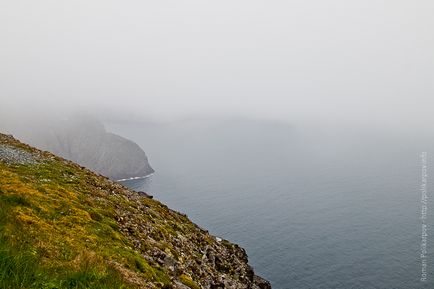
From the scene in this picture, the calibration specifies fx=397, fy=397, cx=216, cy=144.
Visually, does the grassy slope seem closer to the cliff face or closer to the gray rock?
the cliff face

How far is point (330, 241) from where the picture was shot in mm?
165875

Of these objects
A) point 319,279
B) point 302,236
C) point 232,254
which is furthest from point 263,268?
point 232,254

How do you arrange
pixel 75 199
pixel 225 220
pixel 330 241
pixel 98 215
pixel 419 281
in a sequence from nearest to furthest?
pixel 98 215 < pixel 75 199 < pixel 419 281 < pixel 330 241 < pixel 225 220

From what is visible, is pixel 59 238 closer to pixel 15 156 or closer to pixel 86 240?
pixel 86 240

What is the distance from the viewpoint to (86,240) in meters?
23.2

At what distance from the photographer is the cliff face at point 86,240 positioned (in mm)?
12788

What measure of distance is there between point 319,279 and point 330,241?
38146 mm

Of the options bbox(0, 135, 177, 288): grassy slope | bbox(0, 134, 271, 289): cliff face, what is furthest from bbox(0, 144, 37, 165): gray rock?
bbox(0, 135, 177, 288): grassy slope

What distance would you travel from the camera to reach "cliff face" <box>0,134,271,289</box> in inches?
503

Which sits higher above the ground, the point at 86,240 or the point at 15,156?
the point at 15,156

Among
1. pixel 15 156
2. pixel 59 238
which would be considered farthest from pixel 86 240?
pixel 15 156

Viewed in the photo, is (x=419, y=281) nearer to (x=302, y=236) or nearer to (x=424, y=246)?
(x=424, y=246)

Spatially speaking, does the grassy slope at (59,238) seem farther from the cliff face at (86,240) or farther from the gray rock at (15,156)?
the gray rock at (15,156)

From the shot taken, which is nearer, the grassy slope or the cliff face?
the grassy slope
